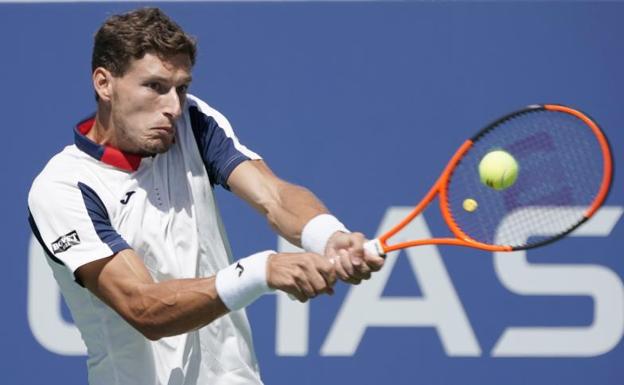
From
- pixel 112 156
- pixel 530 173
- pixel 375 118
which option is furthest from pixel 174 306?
pixel 375 118

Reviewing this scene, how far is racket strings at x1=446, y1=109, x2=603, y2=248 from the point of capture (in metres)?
4.41

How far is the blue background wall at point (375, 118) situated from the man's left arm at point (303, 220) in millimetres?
1541

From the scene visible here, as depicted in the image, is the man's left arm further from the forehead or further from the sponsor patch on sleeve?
the sponsor patch on sleeve

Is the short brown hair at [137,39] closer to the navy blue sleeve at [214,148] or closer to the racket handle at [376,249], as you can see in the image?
the navy blue sleeve at [214,148]

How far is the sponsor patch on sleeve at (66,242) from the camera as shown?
3.89 m

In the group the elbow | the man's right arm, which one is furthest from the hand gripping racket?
the elbow

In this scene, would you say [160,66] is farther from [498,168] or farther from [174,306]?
[498,168]

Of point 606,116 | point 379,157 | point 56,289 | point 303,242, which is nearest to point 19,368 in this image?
point 56,289

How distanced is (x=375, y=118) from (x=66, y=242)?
2.06 metres

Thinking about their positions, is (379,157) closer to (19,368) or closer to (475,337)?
(475,337)

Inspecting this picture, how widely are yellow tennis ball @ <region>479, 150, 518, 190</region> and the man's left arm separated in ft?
1.62

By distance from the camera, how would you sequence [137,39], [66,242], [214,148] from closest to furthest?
[66,242]
[137,39]
[214,148]

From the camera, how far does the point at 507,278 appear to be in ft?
18.4

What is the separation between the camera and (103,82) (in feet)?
13.7
